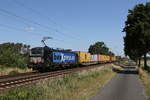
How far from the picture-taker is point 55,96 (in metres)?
13.4

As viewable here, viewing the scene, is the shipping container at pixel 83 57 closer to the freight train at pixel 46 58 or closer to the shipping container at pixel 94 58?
the shipping container at pixel 94 58

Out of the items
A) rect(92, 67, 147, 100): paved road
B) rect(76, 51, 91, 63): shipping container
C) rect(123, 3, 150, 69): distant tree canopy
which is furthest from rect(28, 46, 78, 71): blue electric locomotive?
rect(123, 3, 150, 69): distant tree canopy

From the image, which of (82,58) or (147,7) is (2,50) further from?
(147,7)

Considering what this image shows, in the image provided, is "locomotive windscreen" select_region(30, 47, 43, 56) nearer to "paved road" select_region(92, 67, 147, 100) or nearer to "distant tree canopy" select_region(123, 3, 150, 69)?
"paved road" select_region(92, 67, 147, 100)

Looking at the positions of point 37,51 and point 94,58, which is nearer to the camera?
point 37,51

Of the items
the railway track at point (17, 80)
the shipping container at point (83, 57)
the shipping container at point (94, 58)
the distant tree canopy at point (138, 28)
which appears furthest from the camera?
the shipping container at point (94, 58)

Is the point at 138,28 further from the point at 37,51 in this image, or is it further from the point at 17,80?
the point at 17,80

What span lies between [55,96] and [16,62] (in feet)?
85.7

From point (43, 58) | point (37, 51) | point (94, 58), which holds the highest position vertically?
point (37, 51)

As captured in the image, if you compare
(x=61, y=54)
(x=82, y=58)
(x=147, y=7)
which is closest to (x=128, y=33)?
(x=147, y=7)

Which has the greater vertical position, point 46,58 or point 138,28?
point 138,28

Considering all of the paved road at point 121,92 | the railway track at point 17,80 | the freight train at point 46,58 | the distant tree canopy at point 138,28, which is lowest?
the paved road at point 121,92

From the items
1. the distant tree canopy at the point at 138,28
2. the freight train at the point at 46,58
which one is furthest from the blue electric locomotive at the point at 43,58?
the distant tree canopy at the point at 138,28

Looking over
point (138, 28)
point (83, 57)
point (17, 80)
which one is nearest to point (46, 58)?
point (17, 80)
